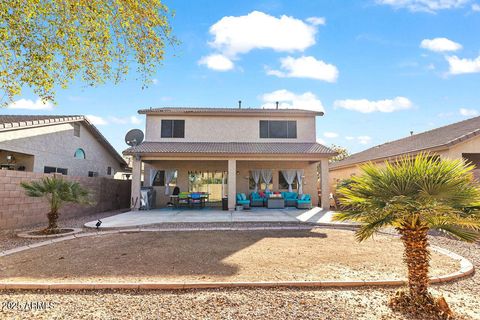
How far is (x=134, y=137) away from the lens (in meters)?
16.7

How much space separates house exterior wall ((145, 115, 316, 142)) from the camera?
17141 millimetres

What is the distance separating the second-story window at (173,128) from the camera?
1712 cm

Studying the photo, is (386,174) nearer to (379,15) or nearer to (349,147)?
(379,15)

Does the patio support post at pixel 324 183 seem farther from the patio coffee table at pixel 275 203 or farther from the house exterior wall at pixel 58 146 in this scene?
the house exterior wall at pixel 58 146

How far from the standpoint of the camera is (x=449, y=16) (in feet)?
29.7

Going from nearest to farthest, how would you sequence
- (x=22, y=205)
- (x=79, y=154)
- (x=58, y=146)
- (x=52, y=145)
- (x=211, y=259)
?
(x=211, y=259), (x=22, y=205), (x=52, y=145), (x=58, y=146), (x=79, y=154)

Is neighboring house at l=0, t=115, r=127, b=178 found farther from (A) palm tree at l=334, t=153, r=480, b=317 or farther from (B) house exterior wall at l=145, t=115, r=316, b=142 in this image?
(A) palm tree at l=334, t=153, r=480, b=317

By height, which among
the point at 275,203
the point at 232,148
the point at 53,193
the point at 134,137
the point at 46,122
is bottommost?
the point at 275,203

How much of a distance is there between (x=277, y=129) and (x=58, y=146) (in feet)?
44.2

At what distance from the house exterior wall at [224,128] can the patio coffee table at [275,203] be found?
3.99 metres

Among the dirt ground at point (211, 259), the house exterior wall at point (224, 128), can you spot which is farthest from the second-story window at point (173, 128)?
the dirt ground at point (211, 259)

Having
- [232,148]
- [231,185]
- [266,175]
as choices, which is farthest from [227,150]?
[266,175]

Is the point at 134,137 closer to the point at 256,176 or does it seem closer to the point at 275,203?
the point at 256,176

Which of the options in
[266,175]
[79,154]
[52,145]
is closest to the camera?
[52,145]
